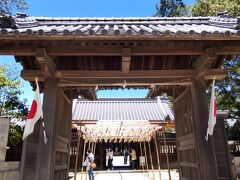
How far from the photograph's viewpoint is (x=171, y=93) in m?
8.73

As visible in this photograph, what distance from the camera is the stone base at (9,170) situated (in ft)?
28.3

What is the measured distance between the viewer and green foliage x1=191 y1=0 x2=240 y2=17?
47.2 ft

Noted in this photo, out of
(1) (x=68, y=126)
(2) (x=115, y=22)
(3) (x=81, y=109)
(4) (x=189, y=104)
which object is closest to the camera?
(4) (x=189, y=104)

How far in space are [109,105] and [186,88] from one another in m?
16.8

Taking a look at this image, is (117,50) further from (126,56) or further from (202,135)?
(202,135)

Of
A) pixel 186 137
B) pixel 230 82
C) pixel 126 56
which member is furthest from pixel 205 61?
pixel 230 82

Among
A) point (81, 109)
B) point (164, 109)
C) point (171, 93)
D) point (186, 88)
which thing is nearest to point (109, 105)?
point (81, 109)

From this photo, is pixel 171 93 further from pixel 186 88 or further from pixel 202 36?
pixel 202 36

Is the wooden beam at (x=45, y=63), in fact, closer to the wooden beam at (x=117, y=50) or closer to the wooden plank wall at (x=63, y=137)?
the wooden beam at (x=117, y=50)

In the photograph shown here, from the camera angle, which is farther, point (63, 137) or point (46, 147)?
point (63, 137)

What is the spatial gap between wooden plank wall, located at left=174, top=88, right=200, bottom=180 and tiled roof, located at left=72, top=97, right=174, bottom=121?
39.3 ft

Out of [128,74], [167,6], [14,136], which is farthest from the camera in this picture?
[167,6]

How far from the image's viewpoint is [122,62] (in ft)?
19.0

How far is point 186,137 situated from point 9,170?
6094 mm
